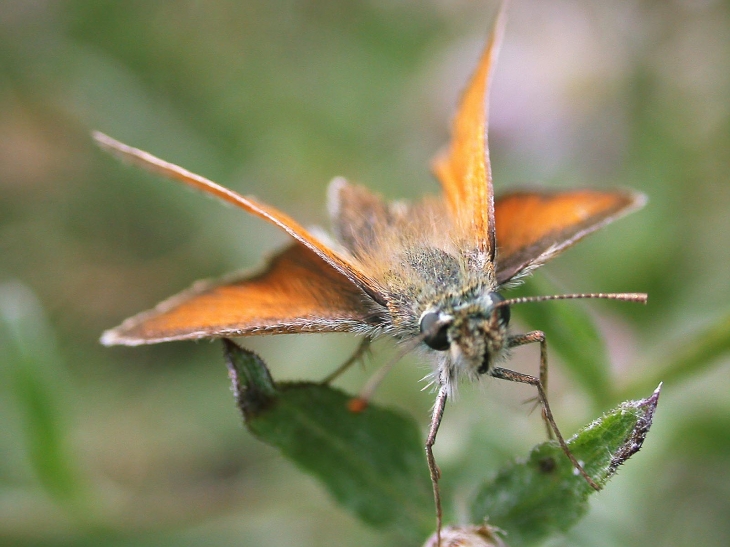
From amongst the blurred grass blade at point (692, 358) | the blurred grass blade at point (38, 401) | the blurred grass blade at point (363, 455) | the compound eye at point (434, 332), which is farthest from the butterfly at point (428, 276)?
the blurred grass blade at point (38, 401)

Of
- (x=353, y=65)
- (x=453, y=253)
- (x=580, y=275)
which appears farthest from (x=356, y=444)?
(x=353, y=65)

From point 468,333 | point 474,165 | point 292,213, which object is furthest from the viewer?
point 292,213

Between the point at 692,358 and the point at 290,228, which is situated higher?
the point at 290,228

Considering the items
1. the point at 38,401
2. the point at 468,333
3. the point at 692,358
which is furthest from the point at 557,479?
the point at 38,401

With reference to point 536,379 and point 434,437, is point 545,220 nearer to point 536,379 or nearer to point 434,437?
point 536,379

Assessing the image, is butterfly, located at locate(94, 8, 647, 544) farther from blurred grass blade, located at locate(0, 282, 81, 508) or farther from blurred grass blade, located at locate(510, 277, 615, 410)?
blurred grass blade, located at locate(0, 282, 81, 508)

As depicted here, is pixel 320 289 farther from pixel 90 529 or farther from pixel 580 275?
pixel 580 275

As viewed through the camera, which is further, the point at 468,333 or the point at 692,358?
the point at 692,358

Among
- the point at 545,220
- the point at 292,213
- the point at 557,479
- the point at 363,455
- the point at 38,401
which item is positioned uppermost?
the point at 292,213
